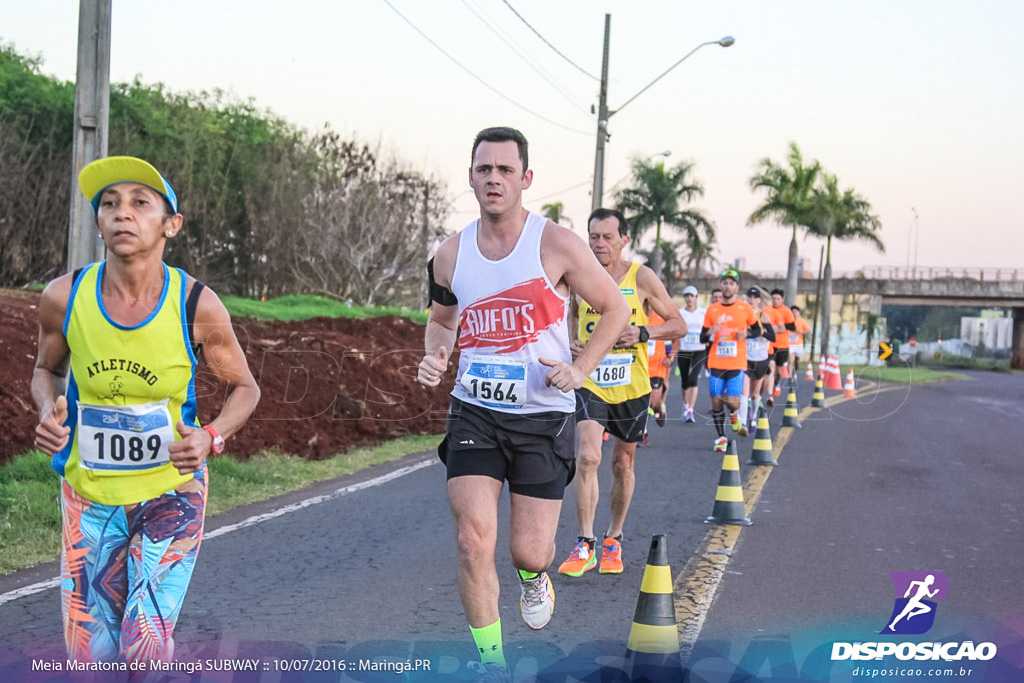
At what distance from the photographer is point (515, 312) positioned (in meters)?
4.49

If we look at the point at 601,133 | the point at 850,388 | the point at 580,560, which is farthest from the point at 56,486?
the point at 850,388

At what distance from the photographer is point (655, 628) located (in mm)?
4750

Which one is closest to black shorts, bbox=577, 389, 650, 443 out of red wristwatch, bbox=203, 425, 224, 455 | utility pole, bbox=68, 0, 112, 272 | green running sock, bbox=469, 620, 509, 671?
green running sock, bbox=469, 620, 509, 671

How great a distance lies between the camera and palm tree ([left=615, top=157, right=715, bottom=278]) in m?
48.6

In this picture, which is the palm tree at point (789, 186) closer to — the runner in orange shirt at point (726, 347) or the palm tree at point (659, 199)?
the palm tree at point (659, 199)

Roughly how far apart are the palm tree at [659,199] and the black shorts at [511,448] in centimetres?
4402

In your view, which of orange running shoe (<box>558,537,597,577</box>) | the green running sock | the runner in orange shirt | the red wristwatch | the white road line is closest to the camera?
the red wristwatch

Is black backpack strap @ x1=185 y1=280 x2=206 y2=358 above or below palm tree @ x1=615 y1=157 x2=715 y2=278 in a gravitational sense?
below

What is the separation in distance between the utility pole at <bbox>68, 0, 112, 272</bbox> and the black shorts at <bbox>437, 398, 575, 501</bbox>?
530 cm

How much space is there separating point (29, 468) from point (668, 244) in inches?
1939

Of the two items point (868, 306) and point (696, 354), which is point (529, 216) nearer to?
point (696, 354)

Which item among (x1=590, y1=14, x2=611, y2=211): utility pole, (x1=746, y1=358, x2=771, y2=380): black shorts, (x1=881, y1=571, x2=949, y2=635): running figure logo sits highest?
(x1=590, y1=14, x2=611, y2=211): utility pole

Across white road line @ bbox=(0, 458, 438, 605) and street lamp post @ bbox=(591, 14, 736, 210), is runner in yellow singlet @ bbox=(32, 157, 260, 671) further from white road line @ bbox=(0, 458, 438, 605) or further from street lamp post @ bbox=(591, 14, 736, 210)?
street lamp post @ bbox=(591, 14, 736, 210)

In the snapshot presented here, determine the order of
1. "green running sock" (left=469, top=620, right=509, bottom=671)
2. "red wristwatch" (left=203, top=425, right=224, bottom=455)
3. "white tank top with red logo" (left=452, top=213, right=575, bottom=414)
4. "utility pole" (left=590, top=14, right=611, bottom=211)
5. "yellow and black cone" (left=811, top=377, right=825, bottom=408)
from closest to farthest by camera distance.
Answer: "red wristwatch" (left=203, top=425, right=224, bottom=455)
"green running sock" (left=469, top=620, right=509, bottom=671)
"white tank top with red logo" (left=452, top=213, right=575, bottom=414)
"yellow and black cone" (left=811, top=377, right=825, bottom=408)
"utility pole" (left=590, top=14, right=611, bottom=211)
